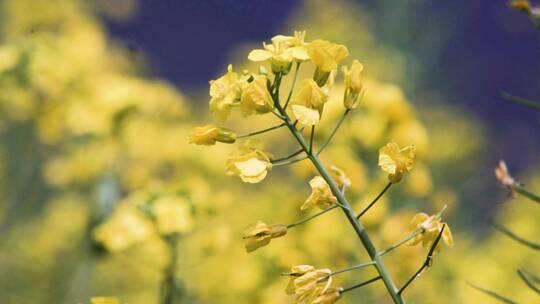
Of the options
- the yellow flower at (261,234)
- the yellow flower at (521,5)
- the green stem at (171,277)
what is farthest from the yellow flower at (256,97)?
the green stem at (171,277)

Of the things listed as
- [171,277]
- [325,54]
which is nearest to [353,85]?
[325,54]

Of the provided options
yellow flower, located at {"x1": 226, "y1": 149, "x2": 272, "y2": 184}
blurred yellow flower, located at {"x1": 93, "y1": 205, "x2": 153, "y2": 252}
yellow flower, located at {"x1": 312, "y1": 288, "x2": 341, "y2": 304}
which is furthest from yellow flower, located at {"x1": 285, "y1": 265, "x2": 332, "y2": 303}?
blurred yellow flower, located at {"x1": 93, "y1": 205, "x2": 153, "y2": 252}

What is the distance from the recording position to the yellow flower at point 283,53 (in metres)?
0.90

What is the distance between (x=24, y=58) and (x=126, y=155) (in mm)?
396

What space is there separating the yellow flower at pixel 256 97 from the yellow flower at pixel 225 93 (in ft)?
0.06

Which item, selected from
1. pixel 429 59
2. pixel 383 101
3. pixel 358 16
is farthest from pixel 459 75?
pixel 383 101

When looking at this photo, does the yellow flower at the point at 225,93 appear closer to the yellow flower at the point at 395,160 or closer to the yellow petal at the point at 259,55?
the yellow petal at the point at 259,55

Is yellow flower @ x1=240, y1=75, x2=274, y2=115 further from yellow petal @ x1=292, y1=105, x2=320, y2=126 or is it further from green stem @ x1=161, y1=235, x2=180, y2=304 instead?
green stem @ x1=161, y1=235, x2=180, y2=304

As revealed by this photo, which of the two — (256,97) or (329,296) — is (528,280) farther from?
(256,97)

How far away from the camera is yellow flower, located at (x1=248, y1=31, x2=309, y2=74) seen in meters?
0.90

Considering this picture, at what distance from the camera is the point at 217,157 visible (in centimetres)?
236

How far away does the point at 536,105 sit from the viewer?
2.94ft

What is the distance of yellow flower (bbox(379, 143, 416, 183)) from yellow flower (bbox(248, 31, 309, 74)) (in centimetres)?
13

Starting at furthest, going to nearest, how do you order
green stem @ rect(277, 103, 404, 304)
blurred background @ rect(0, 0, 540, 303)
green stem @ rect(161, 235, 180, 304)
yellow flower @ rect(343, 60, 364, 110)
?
blurred background @ rect(0, 0, 540, 303)
green stem @ rect(161, 235, 180, 304)
yellow flower @ rect(343, 60, 364, 110)
green stem @ rect(277, 103, 404, 304)
